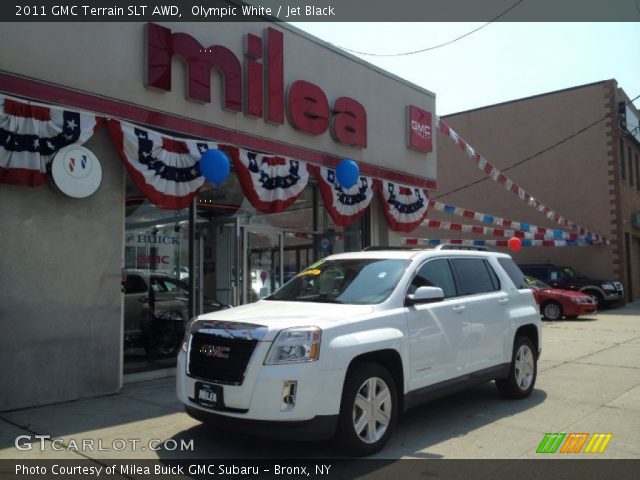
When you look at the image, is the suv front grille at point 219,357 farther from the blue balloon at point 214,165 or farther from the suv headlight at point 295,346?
the blue balloon at point 214,165

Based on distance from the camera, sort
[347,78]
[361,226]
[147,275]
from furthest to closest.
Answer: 1. [361,226]
2. [347,78]
3. [147,275]

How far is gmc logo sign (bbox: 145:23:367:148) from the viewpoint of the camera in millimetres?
8438

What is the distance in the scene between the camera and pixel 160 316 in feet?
32.7

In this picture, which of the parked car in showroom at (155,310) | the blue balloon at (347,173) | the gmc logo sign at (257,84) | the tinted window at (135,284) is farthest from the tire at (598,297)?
the tinted window at (135,284)

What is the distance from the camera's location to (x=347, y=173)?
10.9m

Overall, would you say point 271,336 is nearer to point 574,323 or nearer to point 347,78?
point 347,78

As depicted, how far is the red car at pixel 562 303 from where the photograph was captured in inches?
695

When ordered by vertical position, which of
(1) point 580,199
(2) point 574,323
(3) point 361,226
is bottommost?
(2) point 574,323

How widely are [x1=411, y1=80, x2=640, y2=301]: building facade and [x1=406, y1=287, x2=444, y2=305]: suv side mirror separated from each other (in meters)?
18.7

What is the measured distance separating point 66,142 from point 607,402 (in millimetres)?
7509

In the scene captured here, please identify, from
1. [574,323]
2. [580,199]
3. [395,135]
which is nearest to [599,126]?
[580,199]

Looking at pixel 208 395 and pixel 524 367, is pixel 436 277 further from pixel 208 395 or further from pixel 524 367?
pixel 208 395

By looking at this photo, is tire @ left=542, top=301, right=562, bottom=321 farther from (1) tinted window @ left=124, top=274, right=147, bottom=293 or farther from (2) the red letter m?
(1) tinted window @ left=124, top=274, right=147, bottom=293

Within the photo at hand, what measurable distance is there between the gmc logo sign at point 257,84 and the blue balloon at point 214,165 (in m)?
1.05
